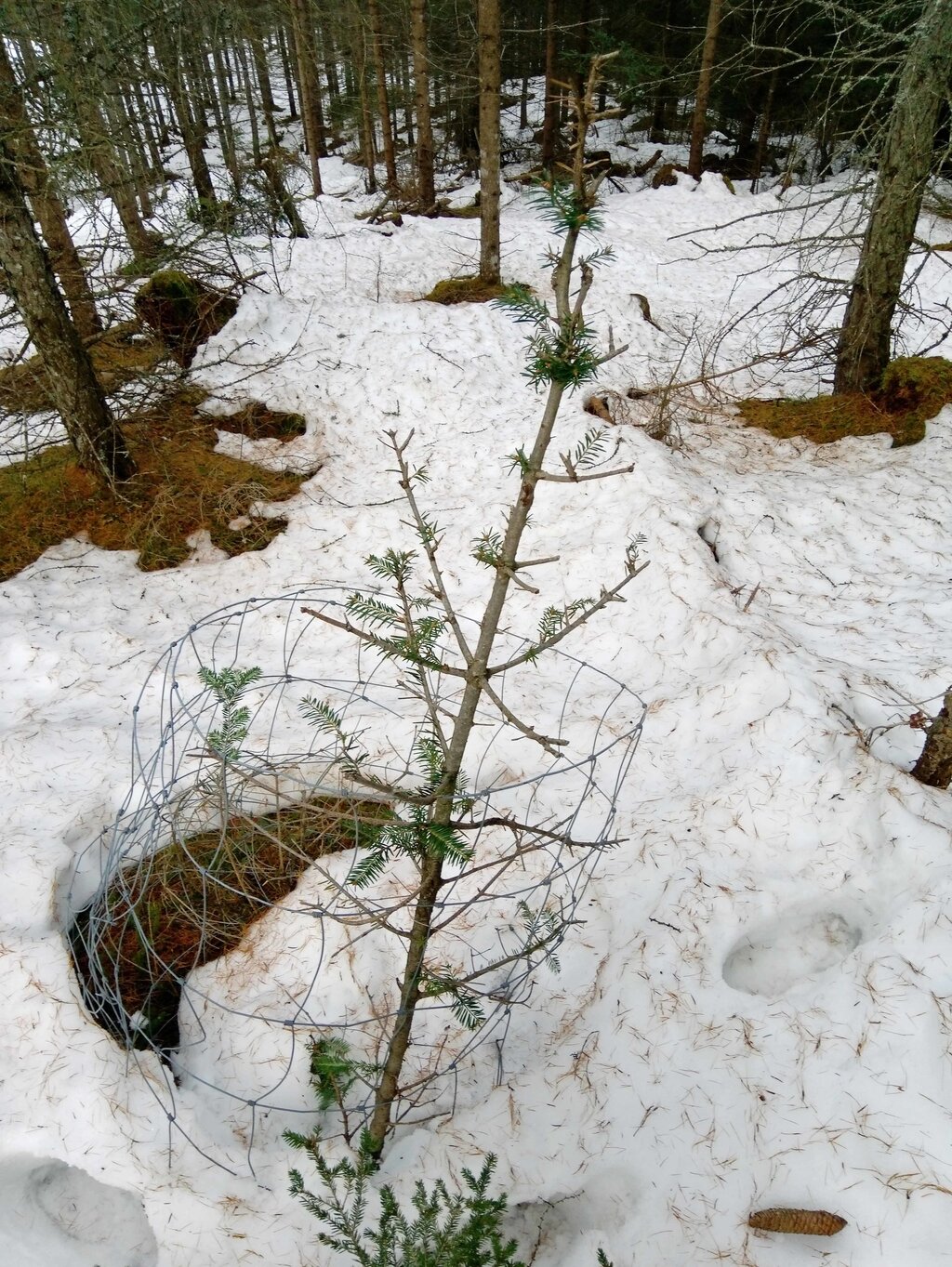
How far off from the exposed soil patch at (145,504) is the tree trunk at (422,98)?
23.5 ft

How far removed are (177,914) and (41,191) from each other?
159 inches

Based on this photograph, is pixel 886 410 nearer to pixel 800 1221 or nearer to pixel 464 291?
pixel 464 291

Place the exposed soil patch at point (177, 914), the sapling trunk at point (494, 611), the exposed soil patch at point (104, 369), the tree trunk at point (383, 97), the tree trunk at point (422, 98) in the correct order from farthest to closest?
the tree trunk at point (383, 97) → the tree trunk at point (422, 98) → the exposed soil patch at point (104, 369) → the exposed soil patch at point (177, 914) → the sapling trunk at point (494, 611)

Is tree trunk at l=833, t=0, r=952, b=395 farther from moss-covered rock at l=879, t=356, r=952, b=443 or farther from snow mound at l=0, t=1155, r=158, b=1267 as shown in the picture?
snow mound at l=0, t=1155, r=158, b=1267

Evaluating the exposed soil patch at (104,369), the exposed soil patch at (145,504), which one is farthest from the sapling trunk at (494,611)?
the exposed soil patch at (104,369)

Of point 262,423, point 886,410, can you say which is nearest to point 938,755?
point 886,410

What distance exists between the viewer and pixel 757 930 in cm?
280

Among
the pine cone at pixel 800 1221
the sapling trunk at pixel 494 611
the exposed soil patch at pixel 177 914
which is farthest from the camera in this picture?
the exposed soil patch at pixel 177 914

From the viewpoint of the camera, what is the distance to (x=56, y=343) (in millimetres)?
4691

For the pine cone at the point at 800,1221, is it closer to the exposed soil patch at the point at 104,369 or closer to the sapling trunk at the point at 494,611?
the sapling trunk at the point at 494,611

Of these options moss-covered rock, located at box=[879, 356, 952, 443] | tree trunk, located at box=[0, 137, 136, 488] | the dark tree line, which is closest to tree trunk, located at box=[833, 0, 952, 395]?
the dark tree line

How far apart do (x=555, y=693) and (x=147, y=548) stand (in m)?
3.17

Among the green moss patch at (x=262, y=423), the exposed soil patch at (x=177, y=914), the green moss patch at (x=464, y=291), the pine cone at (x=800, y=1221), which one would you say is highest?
the pine cone at (x=800, y=1221)

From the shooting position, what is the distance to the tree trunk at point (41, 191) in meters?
3.96
